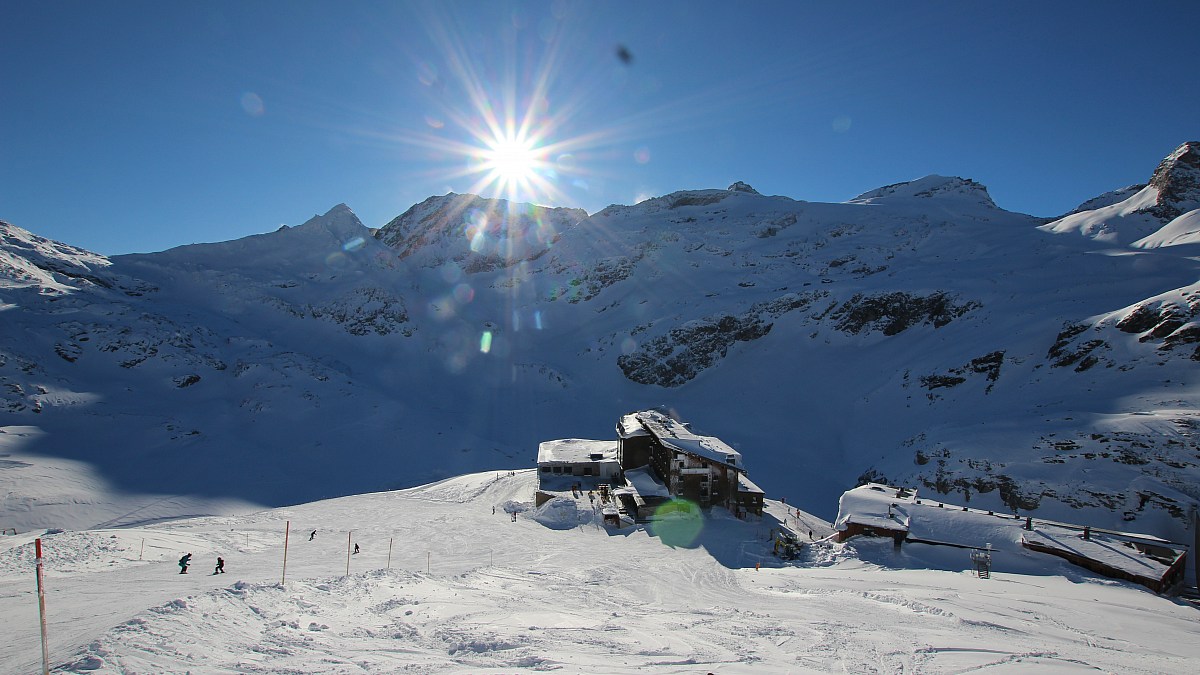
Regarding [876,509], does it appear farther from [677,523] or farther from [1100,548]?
[677,523]

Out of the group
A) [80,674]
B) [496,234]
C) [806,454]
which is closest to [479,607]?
[80,674]

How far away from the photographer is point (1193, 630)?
538 inches

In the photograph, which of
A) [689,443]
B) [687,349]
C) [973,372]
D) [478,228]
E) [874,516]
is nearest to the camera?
[874,516]

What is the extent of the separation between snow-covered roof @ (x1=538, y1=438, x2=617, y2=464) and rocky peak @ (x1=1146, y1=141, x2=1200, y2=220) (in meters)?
79.7

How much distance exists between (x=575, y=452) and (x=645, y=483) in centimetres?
723

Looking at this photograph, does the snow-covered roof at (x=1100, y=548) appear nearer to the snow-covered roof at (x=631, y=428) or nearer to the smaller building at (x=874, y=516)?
the smaller building at (x=874, y=516)

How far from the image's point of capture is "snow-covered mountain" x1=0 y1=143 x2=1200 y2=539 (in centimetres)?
3203

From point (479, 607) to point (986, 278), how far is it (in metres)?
61.7

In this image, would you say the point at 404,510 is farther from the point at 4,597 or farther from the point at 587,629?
the point at 587,629

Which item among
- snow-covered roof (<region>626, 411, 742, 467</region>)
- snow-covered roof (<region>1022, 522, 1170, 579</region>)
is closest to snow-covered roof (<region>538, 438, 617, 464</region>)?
snow-covered roof (<region>626, 411, 742, 467</region>)

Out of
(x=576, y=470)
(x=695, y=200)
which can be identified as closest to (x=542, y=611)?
(x=576, y=470)

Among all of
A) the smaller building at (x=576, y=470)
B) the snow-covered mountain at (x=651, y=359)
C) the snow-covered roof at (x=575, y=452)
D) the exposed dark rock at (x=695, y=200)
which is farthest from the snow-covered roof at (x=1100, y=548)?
the exposed dark rock at (x=695, y=200)

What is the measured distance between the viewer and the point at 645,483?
112 ft

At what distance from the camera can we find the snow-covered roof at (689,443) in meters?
30.9
